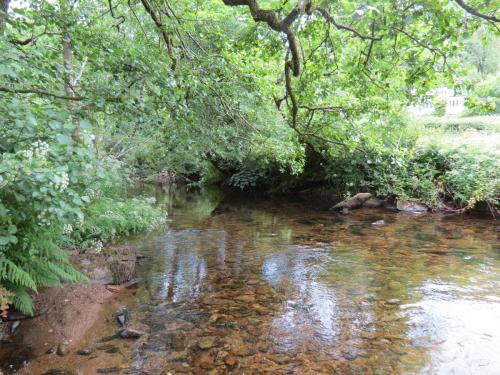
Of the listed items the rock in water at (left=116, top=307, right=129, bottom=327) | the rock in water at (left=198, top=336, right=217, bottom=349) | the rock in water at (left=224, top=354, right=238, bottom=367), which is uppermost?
the rock in water at (left=116, top=307, right=129, bottom=327)

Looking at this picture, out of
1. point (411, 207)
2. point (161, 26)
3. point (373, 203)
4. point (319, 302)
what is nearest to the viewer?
point (161, 26)

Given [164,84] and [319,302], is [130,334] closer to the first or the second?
[319,302]

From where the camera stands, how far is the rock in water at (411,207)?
1312cm

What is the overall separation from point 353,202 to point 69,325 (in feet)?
37.9

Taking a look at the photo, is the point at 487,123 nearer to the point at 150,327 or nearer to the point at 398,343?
the point at 398,343

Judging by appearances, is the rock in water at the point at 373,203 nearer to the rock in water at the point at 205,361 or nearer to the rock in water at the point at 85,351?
the rock in water at the point at 205,361

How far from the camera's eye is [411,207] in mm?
13250

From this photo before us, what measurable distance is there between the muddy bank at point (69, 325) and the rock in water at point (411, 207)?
10579 millimetres

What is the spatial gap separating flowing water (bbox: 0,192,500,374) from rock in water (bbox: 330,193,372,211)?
3.67 metres

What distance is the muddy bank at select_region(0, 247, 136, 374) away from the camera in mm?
3811

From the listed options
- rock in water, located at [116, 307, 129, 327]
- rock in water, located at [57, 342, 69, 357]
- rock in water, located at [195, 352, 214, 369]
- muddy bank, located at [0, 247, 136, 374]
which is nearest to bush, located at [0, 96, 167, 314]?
muddy bank, located at [0, 247, 136, 374]

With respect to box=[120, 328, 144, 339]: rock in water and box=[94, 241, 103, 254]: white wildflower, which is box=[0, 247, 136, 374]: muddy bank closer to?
box=[120, 328, 144, 339]: rock in water

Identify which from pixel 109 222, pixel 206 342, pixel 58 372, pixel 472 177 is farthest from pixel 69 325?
pixel 472 177

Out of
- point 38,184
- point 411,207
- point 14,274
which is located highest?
point 38,184
